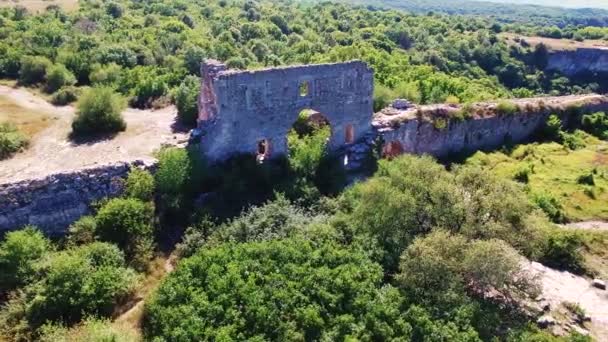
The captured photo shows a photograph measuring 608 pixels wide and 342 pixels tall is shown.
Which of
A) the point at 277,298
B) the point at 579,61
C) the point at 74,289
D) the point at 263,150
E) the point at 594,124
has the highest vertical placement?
the point at 263,150

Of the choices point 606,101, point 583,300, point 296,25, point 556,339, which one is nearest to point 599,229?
point 583,300

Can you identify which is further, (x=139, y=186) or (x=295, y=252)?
(x=139, y=186)

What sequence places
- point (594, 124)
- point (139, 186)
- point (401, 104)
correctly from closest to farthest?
point (139, 186), point (401, 104), point (594, 124)

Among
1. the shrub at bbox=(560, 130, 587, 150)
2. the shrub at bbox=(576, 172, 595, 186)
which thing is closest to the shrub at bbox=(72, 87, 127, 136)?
the shrub at bbox=(576, 172, 595, 186)

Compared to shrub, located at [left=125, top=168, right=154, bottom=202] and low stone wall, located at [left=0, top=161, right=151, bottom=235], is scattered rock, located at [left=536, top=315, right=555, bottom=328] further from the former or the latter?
low stone wall, located at [left=0, top=161, right=151, bottom=235]

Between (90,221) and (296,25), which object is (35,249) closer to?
(90,221)

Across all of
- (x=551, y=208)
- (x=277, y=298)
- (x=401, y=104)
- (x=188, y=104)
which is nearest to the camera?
(x=277, y=298)

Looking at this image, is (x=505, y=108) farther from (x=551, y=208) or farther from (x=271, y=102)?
(x=271, y=102)

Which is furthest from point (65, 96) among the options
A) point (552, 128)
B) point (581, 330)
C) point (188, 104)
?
point (552, 128)

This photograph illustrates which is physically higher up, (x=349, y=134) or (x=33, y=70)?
(x=33, y=70)
